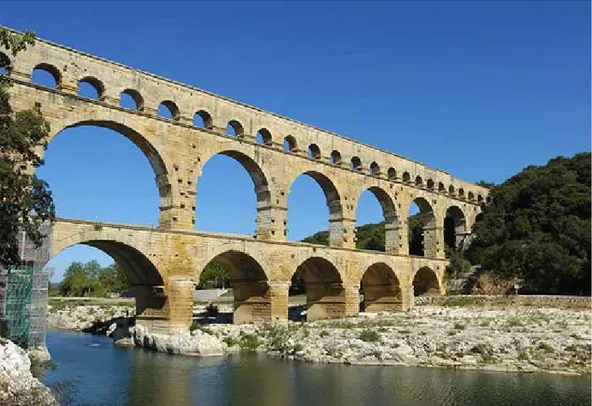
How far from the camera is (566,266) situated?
39.0m

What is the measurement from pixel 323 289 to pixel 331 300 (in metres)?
0.89

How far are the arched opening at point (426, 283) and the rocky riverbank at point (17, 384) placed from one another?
35795 millimetres

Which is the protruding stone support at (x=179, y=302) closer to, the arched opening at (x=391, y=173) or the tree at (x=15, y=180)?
the tree at (x=15, y=180)

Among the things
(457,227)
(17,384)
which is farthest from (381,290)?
(17,384)

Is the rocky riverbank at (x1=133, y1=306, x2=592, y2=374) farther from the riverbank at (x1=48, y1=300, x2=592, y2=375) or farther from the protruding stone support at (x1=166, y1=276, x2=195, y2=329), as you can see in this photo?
the protruding stone support at (x1=166, y1=276, x2=195, y2=329)

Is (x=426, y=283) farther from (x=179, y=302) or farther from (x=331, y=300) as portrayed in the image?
(x=179, y=302)

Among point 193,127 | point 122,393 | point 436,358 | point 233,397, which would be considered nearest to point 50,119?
point 193,127

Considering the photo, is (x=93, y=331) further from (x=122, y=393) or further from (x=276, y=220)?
(x=122, y=393)

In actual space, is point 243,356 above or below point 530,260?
below

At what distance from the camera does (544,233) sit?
142ft

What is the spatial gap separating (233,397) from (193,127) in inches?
627

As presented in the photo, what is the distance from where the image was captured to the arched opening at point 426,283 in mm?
47094

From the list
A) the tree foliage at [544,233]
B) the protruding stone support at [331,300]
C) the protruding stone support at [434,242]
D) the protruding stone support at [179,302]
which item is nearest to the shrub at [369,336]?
the protruding stone support at [179,302]

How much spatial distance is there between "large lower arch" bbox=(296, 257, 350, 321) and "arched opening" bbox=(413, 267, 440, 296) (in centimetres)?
1105
